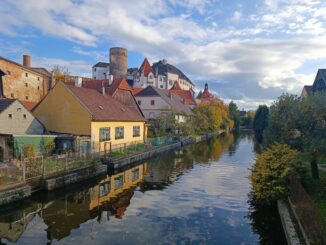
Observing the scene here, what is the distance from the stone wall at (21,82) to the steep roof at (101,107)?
52.3ft

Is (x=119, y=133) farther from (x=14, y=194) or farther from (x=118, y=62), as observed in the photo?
(x=118, y=62)

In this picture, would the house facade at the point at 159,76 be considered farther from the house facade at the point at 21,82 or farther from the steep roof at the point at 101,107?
the steep roof at the point at 101,107

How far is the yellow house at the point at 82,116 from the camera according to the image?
108 ft

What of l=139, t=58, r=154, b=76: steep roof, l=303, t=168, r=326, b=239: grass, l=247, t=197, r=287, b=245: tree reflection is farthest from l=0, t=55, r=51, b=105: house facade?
l=139, t=58, r=154, b=76: steep roof

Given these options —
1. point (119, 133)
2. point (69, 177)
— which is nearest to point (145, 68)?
point (119, 133)

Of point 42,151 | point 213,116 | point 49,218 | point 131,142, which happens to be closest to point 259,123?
point 213,116

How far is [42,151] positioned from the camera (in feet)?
88.7

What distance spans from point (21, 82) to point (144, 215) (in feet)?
135

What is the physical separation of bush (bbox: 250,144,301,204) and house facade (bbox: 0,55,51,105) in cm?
3654

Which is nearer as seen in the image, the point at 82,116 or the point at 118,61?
the point at 82,116

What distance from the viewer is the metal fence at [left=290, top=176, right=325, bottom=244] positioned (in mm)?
10618

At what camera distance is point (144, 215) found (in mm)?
17328

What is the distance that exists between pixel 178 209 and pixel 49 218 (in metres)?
6.67

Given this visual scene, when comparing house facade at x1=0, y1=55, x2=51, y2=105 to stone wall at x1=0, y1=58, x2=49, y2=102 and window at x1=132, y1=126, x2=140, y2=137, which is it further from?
window at x1=132, y1=126, x2=140, y2=137
